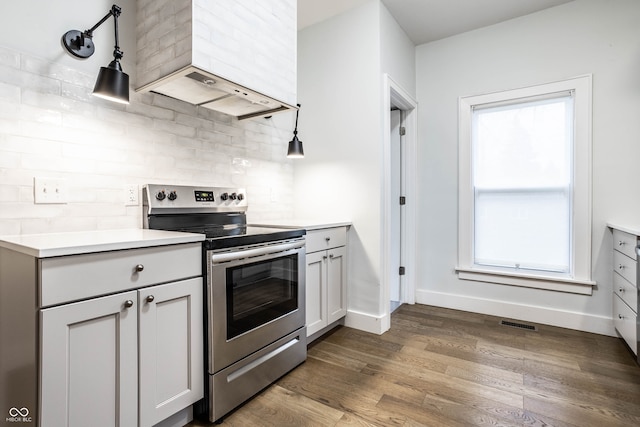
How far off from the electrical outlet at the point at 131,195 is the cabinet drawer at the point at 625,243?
3.02 meters

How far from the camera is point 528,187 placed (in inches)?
113

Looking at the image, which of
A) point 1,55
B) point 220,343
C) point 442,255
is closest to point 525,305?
point 442,255

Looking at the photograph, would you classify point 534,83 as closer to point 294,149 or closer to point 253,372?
point 294,149

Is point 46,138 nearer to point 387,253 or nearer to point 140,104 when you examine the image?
point 140,104

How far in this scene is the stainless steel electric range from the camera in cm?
154

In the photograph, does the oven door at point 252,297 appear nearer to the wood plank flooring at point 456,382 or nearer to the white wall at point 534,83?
the wood plank flooring at point 456,382

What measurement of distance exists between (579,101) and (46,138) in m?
3.59

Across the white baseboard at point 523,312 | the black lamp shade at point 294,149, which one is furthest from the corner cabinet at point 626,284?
the black lamp shade at point 294,149

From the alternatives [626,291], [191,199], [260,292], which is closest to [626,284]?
[626,291]

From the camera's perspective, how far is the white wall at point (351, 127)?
2.61 m

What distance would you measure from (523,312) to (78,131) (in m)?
3.50

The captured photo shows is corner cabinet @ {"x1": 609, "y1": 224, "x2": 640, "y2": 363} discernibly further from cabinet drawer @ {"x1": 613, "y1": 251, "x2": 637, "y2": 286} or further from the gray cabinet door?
the gray cabinet door

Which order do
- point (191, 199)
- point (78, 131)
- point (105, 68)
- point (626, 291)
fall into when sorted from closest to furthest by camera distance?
point (105, 68)
point (78, 131)
point (191, 199)
point (626, 291)

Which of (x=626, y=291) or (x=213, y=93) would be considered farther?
(x=626, y=291)
